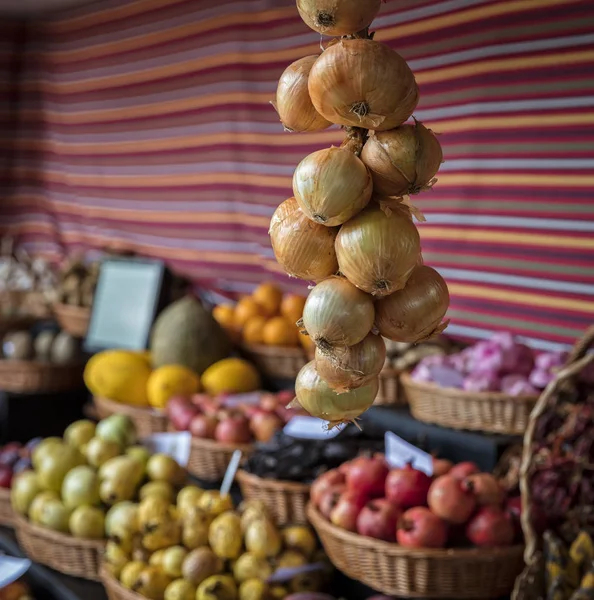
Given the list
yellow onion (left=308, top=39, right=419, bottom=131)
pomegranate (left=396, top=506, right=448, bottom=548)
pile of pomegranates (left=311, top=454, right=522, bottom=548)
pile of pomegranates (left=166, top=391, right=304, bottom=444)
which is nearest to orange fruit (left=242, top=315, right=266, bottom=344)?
pile of pomegranates (left=166, top=391, right=304, bottom=444)

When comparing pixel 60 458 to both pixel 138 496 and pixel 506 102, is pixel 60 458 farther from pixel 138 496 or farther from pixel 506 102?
pixel 506 102

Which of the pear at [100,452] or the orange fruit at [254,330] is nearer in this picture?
the pear at [100,452]

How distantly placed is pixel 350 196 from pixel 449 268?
2109 millimetres

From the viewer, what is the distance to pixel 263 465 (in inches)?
86.9

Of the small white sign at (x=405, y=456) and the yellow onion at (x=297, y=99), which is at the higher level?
the yellow onion at (x=297, y=99)

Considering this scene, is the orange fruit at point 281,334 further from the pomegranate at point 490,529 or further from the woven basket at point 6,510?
the pomegranate at point 490,529

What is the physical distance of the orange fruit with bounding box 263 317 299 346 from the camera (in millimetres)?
3125

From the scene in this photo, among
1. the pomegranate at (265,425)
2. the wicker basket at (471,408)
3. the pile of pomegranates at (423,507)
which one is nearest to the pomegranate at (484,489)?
the pile of pomegranates at (423,507)

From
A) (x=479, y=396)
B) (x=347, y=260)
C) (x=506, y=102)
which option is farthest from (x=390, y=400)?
(x=347, y=260)

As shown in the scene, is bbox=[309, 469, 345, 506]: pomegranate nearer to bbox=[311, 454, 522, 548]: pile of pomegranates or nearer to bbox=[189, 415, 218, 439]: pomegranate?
bbox=[311, 454, 522, 548]: pile of pomegranates

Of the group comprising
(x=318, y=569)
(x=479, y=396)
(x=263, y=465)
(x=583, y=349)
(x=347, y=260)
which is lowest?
(x=318, y=569)

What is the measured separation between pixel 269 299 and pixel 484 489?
1652 millimetres

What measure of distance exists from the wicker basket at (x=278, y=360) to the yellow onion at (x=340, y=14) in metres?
2.30

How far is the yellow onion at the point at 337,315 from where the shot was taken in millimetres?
781
